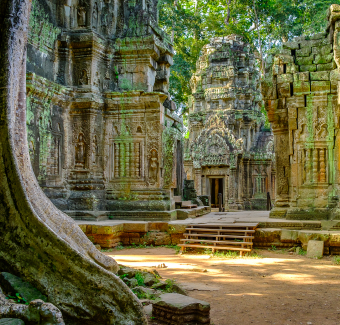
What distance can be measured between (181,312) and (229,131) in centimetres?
1780

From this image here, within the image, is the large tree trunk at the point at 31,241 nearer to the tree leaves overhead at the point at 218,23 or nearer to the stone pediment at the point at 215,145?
the stone pediment at the point at 215,145

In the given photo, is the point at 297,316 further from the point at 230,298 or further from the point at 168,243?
the point at 168,243

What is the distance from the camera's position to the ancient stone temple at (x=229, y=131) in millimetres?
20578

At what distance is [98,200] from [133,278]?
4854 mm

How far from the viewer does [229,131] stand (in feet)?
67.9

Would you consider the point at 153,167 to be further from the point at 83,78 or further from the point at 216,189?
the point at 216,189

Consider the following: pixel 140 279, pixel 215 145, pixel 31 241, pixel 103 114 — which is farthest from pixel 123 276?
pixel 215 145

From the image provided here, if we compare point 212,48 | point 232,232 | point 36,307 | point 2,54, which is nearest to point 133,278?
point 36,307

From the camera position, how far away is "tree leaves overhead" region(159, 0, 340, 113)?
2358 centimetres

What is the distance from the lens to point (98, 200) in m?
9.27

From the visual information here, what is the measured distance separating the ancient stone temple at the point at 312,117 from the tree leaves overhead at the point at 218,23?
1445 centimetres

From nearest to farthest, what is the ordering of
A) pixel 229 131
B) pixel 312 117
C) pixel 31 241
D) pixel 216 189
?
1. pixel 31 241
2. pixel 312 117
3. pixel 229 131
4. pixel 216 189

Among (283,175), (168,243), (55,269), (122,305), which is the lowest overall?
(168,243)

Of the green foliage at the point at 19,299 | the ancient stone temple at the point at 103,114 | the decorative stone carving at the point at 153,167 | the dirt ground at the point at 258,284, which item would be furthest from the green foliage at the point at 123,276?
the decorative stone carving at the point at 153,167
